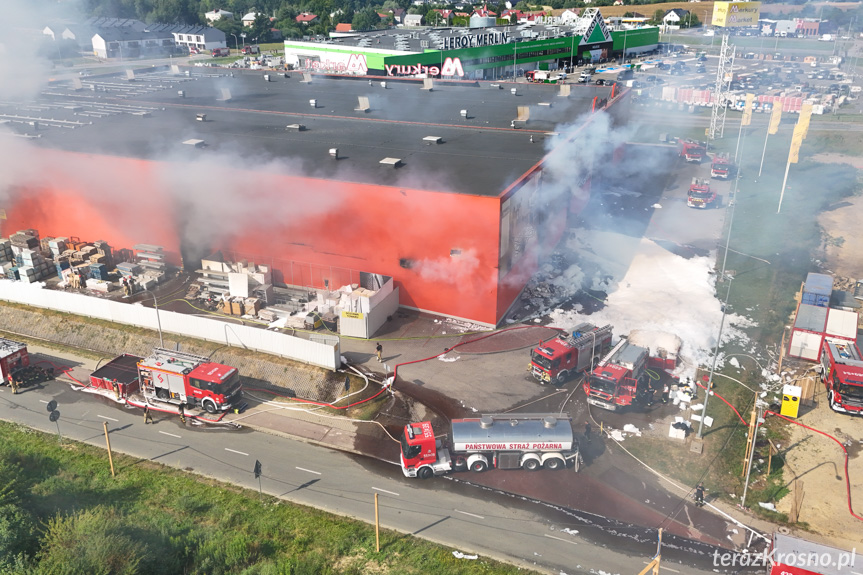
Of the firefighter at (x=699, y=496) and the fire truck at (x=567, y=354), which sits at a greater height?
the fire truck at (x=567, y=354)

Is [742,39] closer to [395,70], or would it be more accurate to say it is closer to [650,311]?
[395,70]

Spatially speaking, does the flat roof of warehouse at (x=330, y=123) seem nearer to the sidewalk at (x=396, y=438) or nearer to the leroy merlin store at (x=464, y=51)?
the sidewalk at (x=396, y=438)

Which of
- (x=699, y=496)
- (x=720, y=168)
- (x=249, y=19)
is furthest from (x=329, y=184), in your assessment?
(x=249, y=19)

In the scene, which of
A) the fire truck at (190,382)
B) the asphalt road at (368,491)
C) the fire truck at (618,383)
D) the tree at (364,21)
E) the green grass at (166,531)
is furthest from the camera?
the tree at (364,21)

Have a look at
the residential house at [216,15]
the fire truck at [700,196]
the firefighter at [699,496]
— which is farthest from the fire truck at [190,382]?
the residential house at [216,15]

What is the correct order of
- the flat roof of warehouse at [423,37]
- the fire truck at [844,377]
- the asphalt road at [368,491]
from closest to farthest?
the asphalt road at [368,491]
the fire truck at [844,377]
the flat roof of warehouse at [423,37]

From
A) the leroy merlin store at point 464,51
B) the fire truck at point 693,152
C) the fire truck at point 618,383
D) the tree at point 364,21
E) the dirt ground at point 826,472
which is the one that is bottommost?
the dirt ground at point 826,472

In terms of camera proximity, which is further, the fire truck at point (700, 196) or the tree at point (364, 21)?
the tree at point (364, 21)
